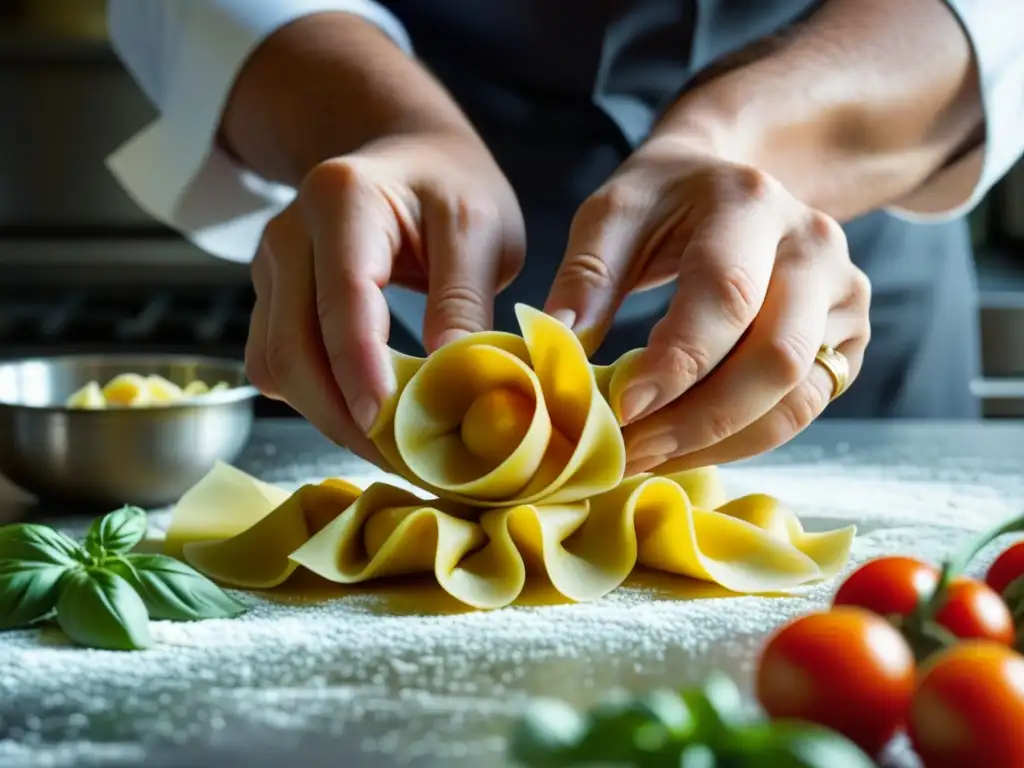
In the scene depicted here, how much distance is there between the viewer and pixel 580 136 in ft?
5.37

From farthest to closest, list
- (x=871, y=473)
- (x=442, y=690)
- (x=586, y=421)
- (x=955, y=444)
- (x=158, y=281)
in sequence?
(x=158, y=281)
(x=955, y=444)
(x=871, y=473)
(x=586, y=421)
(x=442, y=690)

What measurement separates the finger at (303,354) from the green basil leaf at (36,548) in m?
0.21

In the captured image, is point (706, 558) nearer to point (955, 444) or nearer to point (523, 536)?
point (523, 536)

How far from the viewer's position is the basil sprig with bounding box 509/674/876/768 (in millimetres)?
495

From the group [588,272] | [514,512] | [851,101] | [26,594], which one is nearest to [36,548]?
[26,594]

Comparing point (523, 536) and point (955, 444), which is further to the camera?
point (955, 444)

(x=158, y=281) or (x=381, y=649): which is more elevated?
(x=381, y=649)

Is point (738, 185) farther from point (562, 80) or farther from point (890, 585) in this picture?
point (562, 80)

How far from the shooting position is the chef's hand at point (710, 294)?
930 mm

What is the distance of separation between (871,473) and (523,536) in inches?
23.3

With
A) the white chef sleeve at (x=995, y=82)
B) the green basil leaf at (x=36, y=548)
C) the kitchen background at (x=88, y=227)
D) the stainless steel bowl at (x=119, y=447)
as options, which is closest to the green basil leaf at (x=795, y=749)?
the green basil leaf at (x=36, y=548)

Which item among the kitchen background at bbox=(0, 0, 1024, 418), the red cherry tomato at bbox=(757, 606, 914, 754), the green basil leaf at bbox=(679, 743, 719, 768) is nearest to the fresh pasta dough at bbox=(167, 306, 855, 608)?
the red cherry tomato at bbox=(757, 606, 914, 754)

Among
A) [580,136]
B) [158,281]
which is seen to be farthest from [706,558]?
[158,281]

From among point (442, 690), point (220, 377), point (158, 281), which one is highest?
point (442, 690)
